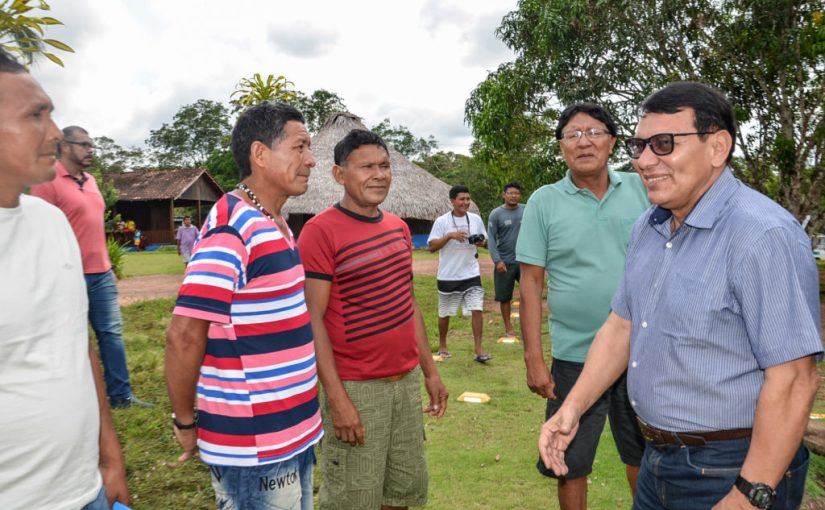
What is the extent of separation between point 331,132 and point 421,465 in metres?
22.0

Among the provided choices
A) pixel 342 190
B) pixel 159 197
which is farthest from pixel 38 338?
pixel 159 197

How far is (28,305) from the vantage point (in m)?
1.52

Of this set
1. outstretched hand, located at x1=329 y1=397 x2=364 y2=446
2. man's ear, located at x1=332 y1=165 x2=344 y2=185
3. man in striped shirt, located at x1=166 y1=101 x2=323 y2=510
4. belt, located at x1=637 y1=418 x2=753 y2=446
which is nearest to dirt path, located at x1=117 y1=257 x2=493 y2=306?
man's ear, located at x1=332 y1=165 x2=344 y2=185

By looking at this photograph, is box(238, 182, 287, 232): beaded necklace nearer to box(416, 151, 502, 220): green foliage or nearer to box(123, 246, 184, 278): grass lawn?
box(123, 246, 184, 278): grass lawn

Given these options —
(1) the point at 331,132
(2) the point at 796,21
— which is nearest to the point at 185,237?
(1) the point at 331,132

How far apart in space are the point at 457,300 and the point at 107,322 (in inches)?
157

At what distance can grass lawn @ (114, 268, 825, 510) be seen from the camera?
3652 millimetres

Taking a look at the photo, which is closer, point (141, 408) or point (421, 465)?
point (421, 465)

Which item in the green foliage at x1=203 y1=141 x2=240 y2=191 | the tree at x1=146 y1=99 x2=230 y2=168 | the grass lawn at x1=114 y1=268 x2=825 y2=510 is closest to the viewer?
the grass lawn at x1=114 y1=268 x2=825 y2=510

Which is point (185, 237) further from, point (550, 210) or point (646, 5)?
point (550, 210)

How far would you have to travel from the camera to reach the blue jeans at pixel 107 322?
15.3ft

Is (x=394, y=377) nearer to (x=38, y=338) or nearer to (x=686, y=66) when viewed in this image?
(x=38, y=338)

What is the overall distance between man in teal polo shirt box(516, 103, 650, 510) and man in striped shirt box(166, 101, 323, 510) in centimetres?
152

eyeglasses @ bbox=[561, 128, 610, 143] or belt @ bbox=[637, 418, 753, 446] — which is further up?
eyeglasses @ bbox=[561, 128, 610, 143]
